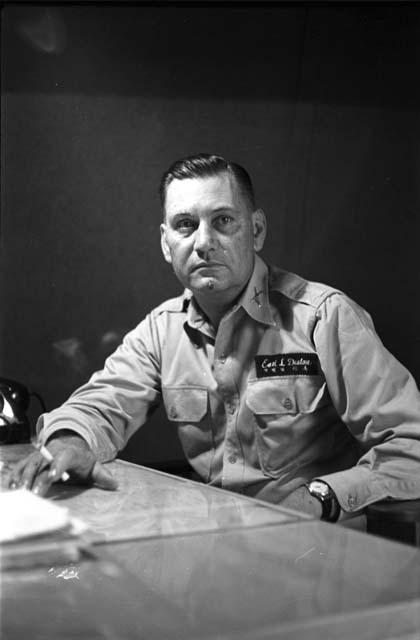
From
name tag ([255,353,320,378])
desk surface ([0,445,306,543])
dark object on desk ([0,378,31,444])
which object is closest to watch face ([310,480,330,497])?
desk surface ([0,445,306,543])

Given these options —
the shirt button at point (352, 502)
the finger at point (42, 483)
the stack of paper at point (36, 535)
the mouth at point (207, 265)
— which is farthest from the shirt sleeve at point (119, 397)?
the stack of paper at point (36, 535)

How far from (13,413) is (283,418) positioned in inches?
33.1

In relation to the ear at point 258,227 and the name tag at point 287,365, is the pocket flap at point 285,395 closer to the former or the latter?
the name tag at point 287,365

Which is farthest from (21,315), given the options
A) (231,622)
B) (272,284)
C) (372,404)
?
(231,622)

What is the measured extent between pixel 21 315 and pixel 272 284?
99 cm

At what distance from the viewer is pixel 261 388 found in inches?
85.4

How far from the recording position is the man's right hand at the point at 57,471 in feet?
5.12

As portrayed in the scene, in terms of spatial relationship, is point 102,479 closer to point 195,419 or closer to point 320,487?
point 320,487

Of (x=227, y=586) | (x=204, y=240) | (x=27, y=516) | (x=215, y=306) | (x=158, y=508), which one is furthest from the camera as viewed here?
(x=215, y=306)

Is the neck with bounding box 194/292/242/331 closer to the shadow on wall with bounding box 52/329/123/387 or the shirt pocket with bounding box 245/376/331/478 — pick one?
the shirt pocket with bounding box 245/376/331/478

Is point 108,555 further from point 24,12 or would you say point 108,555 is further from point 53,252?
point 24,12

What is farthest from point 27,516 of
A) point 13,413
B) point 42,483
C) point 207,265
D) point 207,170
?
point 13,413

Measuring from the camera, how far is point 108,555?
3.66 ft

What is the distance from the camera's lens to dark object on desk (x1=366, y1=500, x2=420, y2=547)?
144 centimetres
